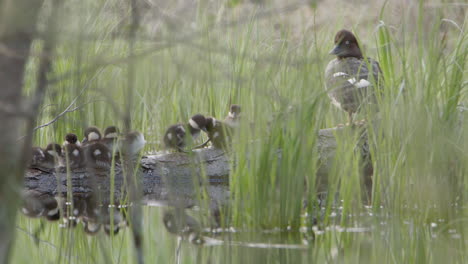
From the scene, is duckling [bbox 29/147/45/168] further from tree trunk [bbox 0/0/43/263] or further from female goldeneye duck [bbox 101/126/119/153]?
tree trunk [bbox 0/0/43/263]

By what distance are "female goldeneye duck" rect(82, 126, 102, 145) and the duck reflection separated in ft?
1.62

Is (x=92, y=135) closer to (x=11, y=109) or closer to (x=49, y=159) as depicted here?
(x=49, y=159)

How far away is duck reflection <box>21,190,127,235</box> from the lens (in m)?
3.85

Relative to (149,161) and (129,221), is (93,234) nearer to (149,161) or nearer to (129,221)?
(129,221)

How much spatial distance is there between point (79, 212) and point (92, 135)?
44.2 inches

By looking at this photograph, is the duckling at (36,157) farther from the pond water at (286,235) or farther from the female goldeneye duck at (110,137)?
the pond water at (286,235)

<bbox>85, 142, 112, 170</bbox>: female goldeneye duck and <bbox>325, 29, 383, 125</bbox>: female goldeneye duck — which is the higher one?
<bbox>325, 29, 383, 125</bbox>: female goldeneye duck

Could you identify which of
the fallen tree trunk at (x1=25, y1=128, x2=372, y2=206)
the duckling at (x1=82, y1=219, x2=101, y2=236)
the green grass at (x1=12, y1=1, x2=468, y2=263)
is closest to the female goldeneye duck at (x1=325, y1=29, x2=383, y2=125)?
the fallen tree trunk at (x1=25, y1=128, x2=372, y2=206)

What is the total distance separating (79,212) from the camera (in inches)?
167

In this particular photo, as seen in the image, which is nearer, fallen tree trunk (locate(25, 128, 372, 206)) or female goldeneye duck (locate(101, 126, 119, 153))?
fallen tree trunk (locate(25, 128, 372, 206))

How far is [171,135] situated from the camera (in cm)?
514

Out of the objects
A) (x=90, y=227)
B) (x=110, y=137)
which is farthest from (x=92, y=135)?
(x=90, y=227)

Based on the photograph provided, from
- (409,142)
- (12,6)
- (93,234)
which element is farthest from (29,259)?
(409,142)

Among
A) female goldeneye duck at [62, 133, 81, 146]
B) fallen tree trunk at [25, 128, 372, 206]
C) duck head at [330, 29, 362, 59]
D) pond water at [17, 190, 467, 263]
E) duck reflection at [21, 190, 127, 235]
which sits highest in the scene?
duck head at [330, 29, 362, 59]
